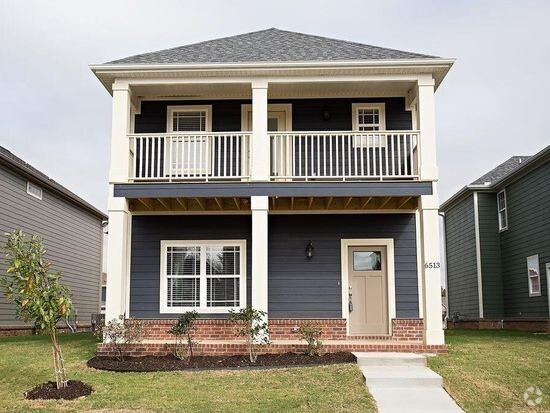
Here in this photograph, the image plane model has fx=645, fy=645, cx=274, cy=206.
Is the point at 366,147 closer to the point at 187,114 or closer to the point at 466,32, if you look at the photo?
the point at 187,114

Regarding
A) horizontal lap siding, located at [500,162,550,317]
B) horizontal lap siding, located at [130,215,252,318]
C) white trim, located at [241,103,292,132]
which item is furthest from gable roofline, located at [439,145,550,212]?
horizontal lap siding, located at [130,215,252,318]

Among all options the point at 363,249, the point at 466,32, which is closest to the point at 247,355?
the point at 363,249

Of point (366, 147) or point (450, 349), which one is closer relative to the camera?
point (450, 349)

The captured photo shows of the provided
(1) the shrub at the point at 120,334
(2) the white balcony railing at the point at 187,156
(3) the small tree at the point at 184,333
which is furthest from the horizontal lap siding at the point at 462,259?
(1) the shrub at the point at 120,334

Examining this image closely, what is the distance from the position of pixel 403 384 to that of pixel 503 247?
496 inches

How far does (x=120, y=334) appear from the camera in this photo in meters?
12.0

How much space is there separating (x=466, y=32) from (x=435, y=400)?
36.4 ft

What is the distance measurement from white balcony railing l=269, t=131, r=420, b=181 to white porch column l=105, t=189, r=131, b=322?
3.15m

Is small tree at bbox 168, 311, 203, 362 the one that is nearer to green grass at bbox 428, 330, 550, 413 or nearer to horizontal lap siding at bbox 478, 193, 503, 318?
green grass at bbox 428, 330, 550, 413

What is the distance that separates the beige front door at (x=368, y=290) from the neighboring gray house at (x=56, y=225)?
368 inches

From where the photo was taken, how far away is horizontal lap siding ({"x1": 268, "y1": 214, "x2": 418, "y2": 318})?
14.1m

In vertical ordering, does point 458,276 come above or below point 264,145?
below

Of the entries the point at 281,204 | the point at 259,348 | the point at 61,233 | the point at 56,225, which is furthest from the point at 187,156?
the point at 61,233

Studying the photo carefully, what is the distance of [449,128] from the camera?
86.9ft
